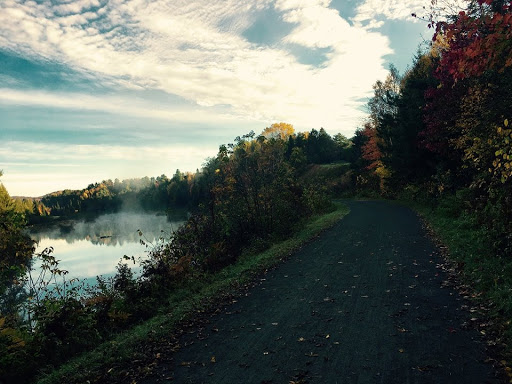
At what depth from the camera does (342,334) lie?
558 centimetres

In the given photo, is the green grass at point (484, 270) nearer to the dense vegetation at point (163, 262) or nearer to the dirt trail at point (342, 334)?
the dirt trail at point (342, 334)

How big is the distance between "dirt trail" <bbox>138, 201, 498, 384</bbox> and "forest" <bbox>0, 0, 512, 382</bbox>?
1.02 m

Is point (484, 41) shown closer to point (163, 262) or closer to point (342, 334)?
point (342, 334)

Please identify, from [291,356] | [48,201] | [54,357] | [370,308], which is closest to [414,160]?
[370,308]

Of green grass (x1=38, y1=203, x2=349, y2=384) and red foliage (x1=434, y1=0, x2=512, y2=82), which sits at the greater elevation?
red foliage (x1=434, y1=0, x2=512, y2=82)

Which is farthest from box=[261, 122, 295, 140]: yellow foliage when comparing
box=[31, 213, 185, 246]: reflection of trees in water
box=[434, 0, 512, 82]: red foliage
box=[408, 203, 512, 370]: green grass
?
box=[434, 0, 512, 82]: red foliage

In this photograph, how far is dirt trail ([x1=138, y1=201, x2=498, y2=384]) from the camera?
4.48 metres

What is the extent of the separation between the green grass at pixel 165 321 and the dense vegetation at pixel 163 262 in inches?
28.8

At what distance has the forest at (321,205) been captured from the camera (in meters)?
6.25

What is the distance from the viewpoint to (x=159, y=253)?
1303cm

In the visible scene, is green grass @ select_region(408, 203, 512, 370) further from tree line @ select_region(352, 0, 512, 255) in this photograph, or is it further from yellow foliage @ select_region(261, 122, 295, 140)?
yellow foliage @ select_region(261, 122, 295, 140)

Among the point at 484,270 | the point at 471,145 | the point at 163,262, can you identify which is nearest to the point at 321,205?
the point at 471,145

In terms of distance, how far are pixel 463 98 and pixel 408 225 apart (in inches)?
260

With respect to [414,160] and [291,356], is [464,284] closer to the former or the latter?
[291,356]
